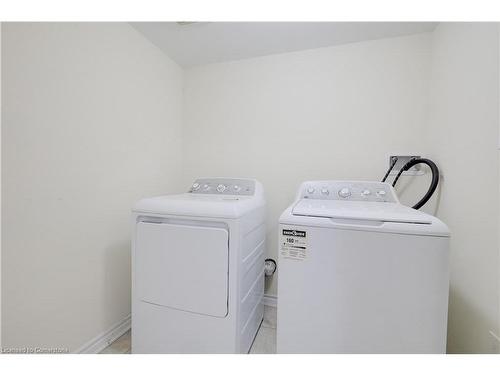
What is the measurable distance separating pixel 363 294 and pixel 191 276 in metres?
0.81

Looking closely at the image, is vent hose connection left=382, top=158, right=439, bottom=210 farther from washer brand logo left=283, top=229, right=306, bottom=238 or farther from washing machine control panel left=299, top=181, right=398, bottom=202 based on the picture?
washer brand logo left=283, top=229, right=306, bottom=238

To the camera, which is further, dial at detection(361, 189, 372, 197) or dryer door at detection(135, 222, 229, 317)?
dial at detection(361, 189, 372, 197)

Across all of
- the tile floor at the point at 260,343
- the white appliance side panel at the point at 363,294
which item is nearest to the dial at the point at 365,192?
the white appliance side panel at the point at 363,294

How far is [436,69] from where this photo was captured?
59.4 inches

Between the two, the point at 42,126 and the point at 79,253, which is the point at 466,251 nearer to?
the point at 79,253

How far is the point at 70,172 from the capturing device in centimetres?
119

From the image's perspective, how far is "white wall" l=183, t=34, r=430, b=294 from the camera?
1.65 meters

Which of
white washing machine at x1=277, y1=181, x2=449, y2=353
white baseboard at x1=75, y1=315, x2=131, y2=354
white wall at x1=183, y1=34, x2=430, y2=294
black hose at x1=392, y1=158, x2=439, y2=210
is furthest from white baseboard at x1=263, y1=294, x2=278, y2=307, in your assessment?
black hose at x1=392, y1=158, x2=439, y2=210

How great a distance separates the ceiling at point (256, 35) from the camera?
61.0 inches

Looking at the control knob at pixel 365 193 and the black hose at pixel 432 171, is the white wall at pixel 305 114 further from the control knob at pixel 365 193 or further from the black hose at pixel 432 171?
the control knob at pixel 365 193

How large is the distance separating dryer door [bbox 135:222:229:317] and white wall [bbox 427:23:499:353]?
1229 millimetres

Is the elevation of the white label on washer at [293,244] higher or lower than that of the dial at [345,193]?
lower

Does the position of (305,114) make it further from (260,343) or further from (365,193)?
(260,343)
